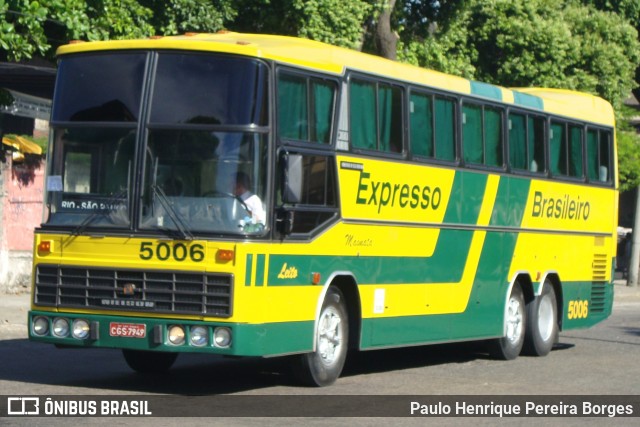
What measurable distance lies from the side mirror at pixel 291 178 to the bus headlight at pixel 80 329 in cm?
210

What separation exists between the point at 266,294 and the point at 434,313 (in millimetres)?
3648

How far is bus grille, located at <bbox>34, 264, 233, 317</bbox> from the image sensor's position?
11797 millimetres

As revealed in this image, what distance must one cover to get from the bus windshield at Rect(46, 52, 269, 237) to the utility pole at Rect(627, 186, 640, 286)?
2213cm

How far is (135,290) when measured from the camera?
474 inches

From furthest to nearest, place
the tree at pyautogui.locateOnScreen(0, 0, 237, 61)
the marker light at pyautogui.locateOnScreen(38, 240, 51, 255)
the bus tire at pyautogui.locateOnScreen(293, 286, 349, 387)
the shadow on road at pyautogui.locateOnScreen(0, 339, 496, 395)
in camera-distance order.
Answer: the tree at pyautogui.locateOnScreen(0, 0, 237, 61) → the shadow on road at pyautogui.locateOnScreen(0, 339, 496, 395) → the bus tire at pyautogui.locateOnScreen(293, 286, 349, 387) → the marker light at pyautogui.locateOnScreen(38, 240, 51, 255)

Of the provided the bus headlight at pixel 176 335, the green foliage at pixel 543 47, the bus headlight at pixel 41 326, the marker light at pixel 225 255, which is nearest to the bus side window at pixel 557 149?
the marker light at pixel 225 255

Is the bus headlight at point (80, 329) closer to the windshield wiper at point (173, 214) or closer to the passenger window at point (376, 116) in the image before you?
the windshield wiper at point (173, 214)

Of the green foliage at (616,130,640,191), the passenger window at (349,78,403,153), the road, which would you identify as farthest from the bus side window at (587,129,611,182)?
the green foliage at (616,130,640,191)

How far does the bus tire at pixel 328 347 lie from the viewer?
12812 mm

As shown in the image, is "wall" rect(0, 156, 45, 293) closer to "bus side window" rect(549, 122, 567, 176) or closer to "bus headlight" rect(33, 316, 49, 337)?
"bus side window" rect(549, 122, 567, 176)

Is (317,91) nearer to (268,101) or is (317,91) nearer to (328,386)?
(268,101)

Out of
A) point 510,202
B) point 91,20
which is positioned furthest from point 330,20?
point 510,202

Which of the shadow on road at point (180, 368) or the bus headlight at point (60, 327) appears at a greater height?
the bus headlight at point (60, 327)

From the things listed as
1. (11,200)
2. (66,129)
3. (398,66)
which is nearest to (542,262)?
(398,66)
